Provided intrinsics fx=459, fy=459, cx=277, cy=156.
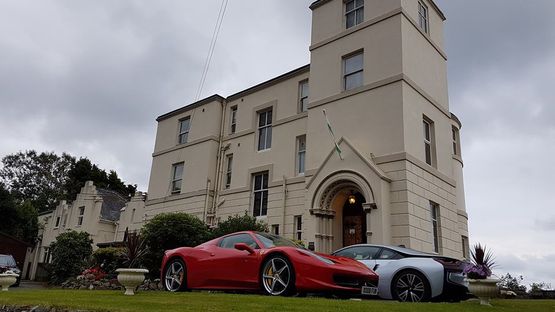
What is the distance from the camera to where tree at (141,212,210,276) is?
18.0m

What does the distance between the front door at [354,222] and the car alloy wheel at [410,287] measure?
7.28 metres

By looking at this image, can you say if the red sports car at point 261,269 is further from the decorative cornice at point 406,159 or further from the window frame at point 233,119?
the window frame at point 233,119

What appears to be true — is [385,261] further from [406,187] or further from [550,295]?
[550,295]

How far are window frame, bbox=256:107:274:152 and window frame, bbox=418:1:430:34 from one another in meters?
8.13

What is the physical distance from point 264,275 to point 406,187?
7923 mm

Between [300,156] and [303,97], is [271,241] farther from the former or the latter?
[303,97]

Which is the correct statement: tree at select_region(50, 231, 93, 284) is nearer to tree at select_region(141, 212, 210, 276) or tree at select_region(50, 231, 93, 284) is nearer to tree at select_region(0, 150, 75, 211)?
tree at select_region(141, 212, 210, 276)

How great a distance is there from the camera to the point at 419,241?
14961mm

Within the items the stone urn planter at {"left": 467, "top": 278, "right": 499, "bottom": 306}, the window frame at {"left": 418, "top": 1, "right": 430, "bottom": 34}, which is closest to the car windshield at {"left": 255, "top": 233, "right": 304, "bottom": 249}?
the stone urn planter at {"left": 467, "top": 278, "right": 499, "bottom": 306}

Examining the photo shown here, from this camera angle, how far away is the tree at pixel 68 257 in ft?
76.0

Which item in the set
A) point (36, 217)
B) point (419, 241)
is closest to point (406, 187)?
point (419, 241)

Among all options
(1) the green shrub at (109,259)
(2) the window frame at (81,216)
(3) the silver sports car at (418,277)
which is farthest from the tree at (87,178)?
(3) the silver sports car at (418,277)

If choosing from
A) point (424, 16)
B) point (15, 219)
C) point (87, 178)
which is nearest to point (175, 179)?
point (424, 16)

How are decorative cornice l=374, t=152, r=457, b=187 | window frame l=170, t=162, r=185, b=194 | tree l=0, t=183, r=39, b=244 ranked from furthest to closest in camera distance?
1. tree l=0, t=183, r=39, b=244
2. window frame l=170, t=162, r=185, b=194
3. decorative cornice l=374, t=152, r=457, b=187
